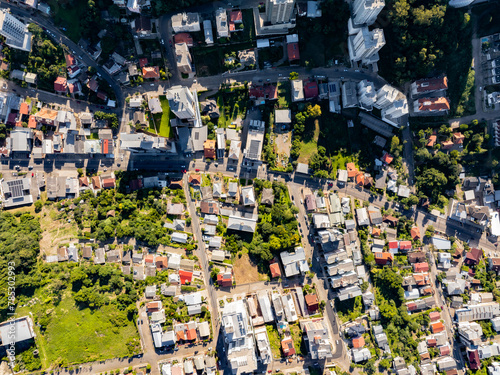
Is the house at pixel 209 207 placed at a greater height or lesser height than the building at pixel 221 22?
lesser

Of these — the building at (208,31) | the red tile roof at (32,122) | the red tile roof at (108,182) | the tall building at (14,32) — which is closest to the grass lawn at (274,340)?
the red tile roof at (108,182)

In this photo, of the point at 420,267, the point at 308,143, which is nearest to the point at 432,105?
the point at 308,143

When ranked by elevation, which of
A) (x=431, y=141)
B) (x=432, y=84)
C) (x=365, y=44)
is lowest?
(x=431, y=141)

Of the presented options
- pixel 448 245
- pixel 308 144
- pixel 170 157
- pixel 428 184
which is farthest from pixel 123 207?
pixel 448 245

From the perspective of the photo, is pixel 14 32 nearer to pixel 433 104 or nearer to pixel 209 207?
pixel 209 207

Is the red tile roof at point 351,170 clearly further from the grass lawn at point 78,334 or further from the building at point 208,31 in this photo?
the grass lawn at point 78,334

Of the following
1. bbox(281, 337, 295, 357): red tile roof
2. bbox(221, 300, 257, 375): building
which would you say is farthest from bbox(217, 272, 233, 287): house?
bbox(281, 337, 295, 357): red tile roof

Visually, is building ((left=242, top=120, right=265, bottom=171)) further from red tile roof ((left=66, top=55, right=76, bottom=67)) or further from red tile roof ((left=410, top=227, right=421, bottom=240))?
red tile roof ((left=66, top=55, right=76, bottom=67))
